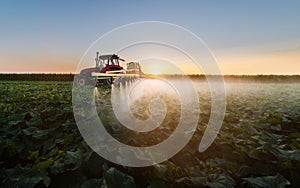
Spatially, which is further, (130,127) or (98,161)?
(130,127)

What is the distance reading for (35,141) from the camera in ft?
8.18

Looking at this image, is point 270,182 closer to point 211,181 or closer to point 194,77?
point 211,181

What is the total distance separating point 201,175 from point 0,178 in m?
1.45

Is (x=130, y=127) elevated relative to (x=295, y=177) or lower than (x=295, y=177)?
elevated

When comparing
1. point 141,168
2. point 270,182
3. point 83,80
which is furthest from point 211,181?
point 83,80

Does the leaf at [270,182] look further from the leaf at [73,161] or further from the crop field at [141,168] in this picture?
the leaf at [73,161]

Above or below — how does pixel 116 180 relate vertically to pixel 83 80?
below

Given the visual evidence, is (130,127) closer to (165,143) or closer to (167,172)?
(165,143)

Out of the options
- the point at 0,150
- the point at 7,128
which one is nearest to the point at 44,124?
the point at 7,128

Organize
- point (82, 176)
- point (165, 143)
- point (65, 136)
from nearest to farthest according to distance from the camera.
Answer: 1. point (82, 176)
2. point (165, 143)
3. point (65, 136)

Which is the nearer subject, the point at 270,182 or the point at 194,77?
the point at 270,182

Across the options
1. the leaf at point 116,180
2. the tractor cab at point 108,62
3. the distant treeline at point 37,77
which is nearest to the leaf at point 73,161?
the leaf at point 116,180

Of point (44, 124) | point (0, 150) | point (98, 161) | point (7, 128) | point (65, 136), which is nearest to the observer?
point (98, 161)

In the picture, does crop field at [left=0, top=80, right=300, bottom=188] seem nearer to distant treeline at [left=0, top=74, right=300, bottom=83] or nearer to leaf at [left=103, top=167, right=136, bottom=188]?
leaf at [left=103, top=167, right=136, bottom=188]
